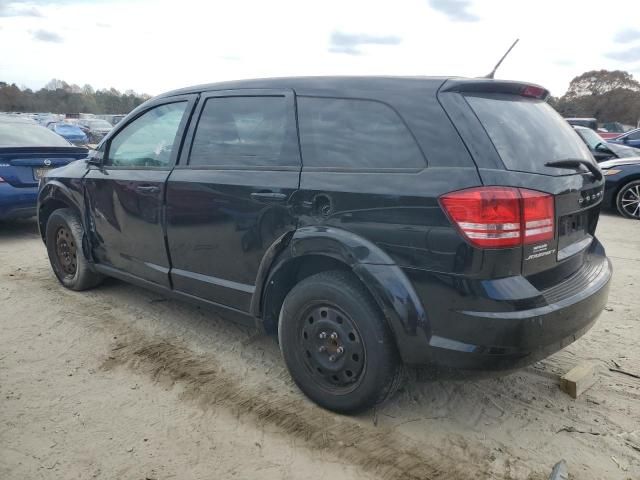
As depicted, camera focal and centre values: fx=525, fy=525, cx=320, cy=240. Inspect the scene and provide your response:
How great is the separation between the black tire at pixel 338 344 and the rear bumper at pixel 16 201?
5.16m

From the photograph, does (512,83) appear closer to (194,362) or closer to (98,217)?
(194,362)

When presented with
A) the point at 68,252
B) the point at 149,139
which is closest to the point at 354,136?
the point at 149,139

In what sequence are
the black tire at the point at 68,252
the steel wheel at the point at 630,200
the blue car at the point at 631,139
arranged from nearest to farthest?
the black tire at the point at 68,252, the steel wheel at the point at 630,200, the blue car at the point at 631,139

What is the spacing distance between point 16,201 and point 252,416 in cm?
529

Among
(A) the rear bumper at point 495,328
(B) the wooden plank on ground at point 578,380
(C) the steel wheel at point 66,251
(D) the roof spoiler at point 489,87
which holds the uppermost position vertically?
(D) the roof spoiler at point 489,87

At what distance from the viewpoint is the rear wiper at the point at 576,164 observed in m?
2.63

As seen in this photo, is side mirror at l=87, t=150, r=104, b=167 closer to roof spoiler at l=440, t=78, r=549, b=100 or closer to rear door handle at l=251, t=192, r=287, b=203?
rear door handle at l=251, t=192, r=287, b=203

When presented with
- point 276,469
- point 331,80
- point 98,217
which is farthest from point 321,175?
point 98,217

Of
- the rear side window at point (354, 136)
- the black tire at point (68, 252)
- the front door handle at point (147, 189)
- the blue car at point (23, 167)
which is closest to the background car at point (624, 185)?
the rear side window at point (354, 136)

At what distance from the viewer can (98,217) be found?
4297 millimetres

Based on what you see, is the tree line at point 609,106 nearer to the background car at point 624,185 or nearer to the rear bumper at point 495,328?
the background car at point 624,185

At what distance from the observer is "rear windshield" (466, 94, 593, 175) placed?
2480 mm

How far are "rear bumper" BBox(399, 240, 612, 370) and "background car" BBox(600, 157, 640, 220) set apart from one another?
7.14 metres

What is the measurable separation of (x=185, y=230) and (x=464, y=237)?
6.32 feet
